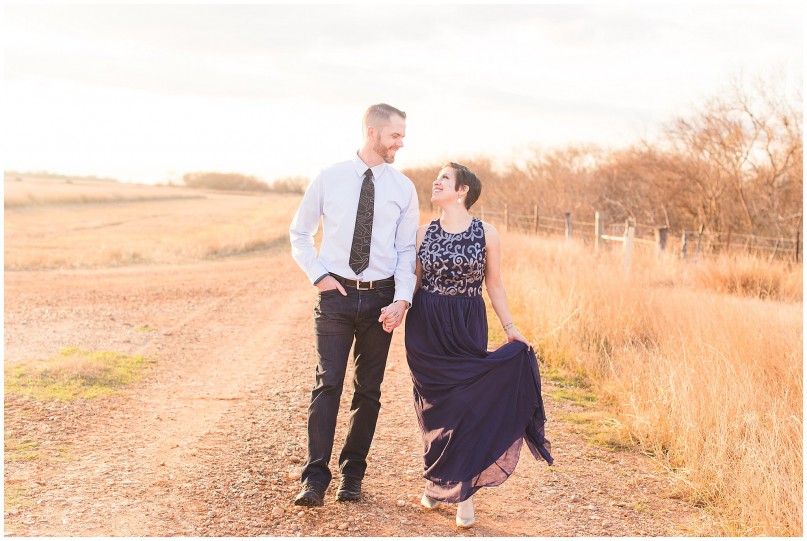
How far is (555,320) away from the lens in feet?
27.2

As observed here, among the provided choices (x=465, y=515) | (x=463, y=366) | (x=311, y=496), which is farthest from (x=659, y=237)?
(x=311, y=496)

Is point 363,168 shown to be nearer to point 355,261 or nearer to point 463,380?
point 355,261

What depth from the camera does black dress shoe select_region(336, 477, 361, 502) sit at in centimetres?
418

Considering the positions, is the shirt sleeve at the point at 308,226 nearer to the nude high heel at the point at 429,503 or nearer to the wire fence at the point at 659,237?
the nude high heel at the point at 429,503

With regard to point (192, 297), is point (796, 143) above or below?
above

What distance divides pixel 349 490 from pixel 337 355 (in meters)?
0.78

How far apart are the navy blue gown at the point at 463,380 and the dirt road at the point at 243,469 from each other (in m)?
0.34

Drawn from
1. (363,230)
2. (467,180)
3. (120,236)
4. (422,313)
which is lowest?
(120,236)

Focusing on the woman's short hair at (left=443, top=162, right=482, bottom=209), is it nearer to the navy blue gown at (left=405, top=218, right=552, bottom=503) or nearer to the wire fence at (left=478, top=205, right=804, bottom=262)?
the navy blue gown at (left=405, top=218, right=552, bottom=503)

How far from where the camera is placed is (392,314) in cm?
402

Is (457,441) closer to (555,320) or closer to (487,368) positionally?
(487,368)

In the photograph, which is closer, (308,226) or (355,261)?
(355,261)

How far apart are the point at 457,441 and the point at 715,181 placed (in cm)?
2020

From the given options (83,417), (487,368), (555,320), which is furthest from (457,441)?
(555,320)
